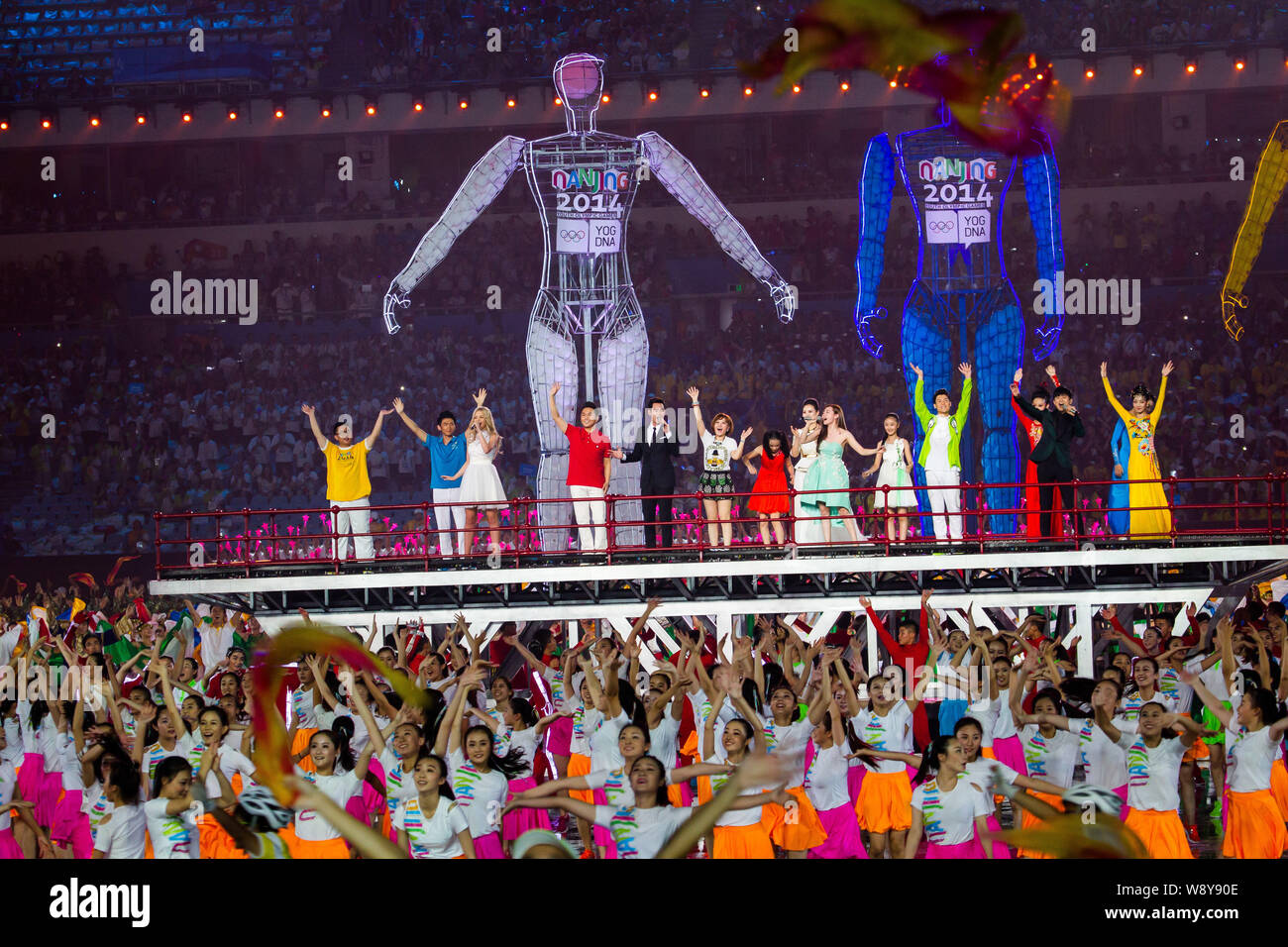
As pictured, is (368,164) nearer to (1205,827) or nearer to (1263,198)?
(1263,198)

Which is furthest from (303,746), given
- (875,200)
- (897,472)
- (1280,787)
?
(875,200)

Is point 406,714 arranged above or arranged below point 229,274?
below

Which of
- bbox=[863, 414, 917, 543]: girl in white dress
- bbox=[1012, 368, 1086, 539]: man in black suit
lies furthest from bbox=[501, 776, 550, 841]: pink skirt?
bbox=[1012, 368, 1086, 539]: man in black suit

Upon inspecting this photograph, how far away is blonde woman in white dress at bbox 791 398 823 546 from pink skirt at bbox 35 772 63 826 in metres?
6.18

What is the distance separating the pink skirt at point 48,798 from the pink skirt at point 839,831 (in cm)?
454

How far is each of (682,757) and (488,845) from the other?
2.97 m

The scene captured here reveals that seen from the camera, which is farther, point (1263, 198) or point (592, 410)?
point (1263, 198)

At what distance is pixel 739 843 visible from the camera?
7371 mm

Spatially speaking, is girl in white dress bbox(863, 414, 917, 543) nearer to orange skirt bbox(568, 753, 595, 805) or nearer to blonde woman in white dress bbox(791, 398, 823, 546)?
blonde woman in white dress bbox(791, 398, 823, 546)

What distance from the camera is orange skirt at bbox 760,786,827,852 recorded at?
26.9ft

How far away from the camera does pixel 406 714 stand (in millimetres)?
7832
